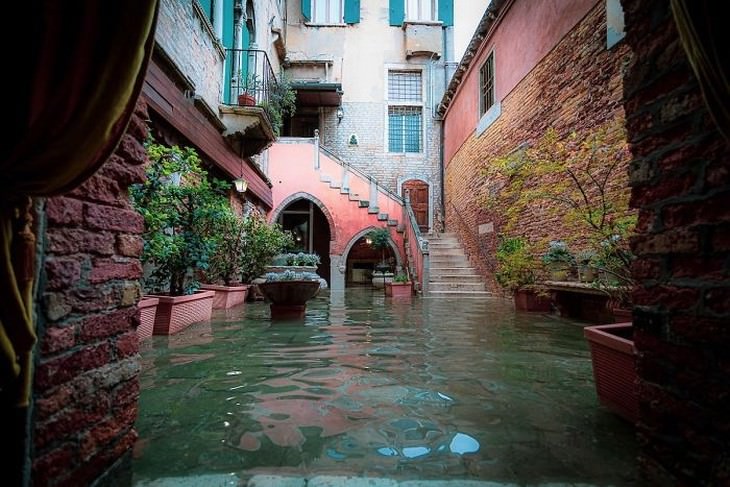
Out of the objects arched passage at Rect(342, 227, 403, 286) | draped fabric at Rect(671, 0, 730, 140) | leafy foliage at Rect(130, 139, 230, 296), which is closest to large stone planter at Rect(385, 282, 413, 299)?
leafy foliage at Rect(130, 139, 230, 296)

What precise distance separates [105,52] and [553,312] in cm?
711

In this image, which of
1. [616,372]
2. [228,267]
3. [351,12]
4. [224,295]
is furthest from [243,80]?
[351,12]

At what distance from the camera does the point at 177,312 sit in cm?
445

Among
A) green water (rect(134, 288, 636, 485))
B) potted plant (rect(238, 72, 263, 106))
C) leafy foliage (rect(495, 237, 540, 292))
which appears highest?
potted plant (rect(238, 72, 263, 106))

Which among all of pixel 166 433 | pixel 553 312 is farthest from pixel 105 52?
pixel 553 312

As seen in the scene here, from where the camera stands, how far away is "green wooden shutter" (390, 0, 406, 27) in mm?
15883

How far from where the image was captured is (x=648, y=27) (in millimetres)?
1519

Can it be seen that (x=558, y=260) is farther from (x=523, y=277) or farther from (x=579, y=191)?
(x=579, y=191)

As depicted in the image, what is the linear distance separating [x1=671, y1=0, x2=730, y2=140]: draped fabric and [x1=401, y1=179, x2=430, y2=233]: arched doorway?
14.7 meters

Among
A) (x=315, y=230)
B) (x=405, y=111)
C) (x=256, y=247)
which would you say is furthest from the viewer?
(x=315, y=230)

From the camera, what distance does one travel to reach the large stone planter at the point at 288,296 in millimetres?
5645

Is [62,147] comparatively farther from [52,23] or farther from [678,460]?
[678,460]

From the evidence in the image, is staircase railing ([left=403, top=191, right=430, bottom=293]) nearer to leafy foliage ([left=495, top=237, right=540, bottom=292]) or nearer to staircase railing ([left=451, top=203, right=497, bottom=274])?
staircase railing ([left=451, top=203, right=497, bottom=274])

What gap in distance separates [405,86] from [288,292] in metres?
13.3
